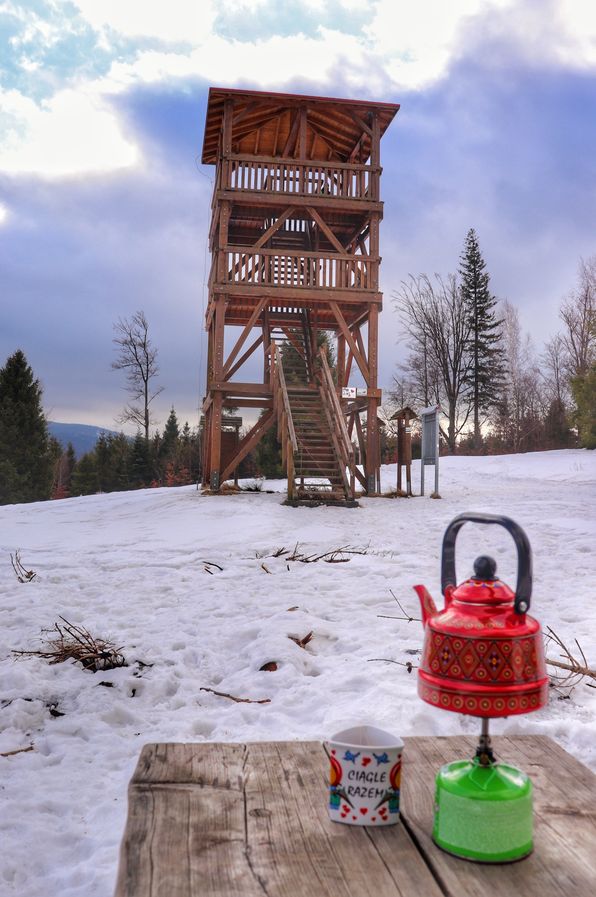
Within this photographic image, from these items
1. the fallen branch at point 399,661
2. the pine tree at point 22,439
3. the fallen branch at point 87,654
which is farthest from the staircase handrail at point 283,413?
the pine tree at point 22,439

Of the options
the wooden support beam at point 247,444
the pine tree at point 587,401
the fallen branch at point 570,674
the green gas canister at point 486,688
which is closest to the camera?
the green gas canister at point 486,688

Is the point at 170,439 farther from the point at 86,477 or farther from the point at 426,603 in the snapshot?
the point at 426,603

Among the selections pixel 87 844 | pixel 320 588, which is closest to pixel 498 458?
pixel 320 588

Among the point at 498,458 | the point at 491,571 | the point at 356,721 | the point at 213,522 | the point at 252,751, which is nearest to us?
the point at 491,571

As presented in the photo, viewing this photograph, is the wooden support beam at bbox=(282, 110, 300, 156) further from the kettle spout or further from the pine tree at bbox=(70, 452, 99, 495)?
the pine tree at bbox=(70, 452, 99, 495)

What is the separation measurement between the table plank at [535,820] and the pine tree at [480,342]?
31.6 meters

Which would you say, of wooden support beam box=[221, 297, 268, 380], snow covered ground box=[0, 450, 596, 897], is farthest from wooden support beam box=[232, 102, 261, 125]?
snow covered ground box=[0, 450, 596, 897]

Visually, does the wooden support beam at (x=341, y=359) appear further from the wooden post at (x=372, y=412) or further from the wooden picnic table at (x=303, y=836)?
the wooden picnic table at (x=303, y=836)

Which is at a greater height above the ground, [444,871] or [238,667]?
[444,871]

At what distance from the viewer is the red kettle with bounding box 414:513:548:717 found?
4.69 feet

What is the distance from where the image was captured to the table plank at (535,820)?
131cm

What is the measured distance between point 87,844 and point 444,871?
72.0 inches

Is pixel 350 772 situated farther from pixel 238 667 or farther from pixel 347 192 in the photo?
pixel 347 192

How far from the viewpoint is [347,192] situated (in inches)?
634
